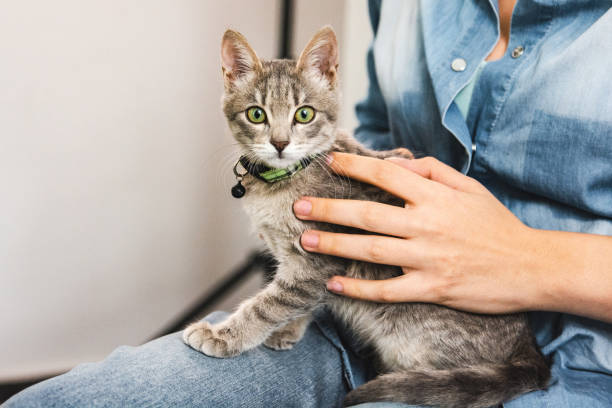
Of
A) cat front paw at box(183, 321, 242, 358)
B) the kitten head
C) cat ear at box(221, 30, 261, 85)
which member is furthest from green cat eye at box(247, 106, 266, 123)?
cat front paw at box(183, 321, 242, 358)

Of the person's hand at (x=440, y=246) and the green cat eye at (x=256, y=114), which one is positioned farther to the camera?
the green cat eye at (x=256, y=114)

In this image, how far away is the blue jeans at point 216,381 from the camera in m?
0.68

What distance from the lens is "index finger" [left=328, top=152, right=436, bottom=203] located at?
2.54 feet

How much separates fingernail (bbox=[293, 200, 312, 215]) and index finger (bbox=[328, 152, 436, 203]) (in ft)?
0.36

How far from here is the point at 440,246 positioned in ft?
2.43

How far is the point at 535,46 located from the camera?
80 centimetres

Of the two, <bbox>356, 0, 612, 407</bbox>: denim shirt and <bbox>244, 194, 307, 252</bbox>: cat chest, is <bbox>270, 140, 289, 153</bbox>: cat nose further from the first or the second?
<bbox>356, 0, 612, 407</bbox>: denim shirt

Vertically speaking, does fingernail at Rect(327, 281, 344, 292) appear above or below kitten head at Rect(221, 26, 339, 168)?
below

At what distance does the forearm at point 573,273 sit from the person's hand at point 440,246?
11 millimetres

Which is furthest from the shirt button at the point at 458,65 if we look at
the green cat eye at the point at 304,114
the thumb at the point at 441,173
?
the green cat eye at the point at 304,114

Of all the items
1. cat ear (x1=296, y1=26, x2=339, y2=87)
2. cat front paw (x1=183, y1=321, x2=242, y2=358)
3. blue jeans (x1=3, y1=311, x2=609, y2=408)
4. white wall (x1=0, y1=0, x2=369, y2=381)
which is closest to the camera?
blue jeans (x1=3, y1=311, x2=609, y2=408)

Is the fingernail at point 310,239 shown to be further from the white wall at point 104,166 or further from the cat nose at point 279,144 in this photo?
the white wall at point 104,166

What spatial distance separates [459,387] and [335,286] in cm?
27

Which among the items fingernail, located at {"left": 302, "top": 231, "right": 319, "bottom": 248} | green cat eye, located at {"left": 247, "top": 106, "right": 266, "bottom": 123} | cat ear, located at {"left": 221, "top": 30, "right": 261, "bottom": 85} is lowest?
fingernail, located at {"left": 302, "top": 231, "right": 319, "bottom": 248}
